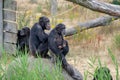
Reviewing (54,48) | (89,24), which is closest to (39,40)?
(54,48)

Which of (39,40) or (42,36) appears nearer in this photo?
(42,36)

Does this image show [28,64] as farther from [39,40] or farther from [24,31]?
[24,31]

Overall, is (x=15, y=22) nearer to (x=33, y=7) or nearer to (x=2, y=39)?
(x=2, y=39)

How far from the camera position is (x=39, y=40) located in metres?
8.31

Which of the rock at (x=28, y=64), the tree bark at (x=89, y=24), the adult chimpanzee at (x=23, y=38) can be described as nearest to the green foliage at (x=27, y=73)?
the rock at (x=28, y=64)

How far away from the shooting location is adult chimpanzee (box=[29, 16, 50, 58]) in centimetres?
812

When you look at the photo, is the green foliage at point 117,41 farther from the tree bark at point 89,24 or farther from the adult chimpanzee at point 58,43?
the adult chimpanzee at point 58,43

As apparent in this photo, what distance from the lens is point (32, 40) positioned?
833 centimetres

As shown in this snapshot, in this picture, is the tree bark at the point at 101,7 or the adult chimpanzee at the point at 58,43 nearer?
the tree bark at the point at 101,7

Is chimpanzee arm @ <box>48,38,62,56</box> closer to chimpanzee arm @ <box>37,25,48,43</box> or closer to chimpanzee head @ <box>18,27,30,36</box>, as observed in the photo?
chimpanzee arm @ <box>37,25,48,43</box>

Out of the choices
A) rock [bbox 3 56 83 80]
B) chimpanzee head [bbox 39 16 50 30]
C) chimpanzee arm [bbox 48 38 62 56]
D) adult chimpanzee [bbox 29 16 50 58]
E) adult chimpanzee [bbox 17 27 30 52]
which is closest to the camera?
rock [bbox 3 56 83 80]

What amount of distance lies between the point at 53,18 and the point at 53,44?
4.36 meters

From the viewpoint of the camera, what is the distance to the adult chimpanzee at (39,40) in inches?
320

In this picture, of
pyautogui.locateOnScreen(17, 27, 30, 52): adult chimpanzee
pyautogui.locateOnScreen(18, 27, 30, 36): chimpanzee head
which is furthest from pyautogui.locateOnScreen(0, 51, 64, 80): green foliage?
pyautogui.locateOnScreen(18, 27, 30, 36): chimpanzee head
